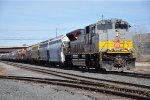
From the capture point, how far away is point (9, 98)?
11328 millimetres

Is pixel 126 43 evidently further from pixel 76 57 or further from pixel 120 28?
pixel 76 57

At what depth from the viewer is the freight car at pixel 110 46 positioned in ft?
73.0

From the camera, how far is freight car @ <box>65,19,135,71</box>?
22250 mm

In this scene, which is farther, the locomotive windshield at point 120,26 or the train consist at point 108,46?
the locomotive windshield at point 120,26

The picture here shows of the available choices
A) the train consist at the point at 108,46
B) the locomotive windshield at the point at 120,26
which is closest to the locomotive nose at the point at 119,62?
the train consist at the point at 108,46

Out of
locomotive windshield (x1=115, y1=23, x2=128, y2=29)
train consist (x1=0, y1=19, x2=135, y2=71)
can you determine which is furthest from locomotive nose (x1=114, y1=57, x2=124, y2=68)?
locomotive windshield (x1=115, y1=23, x2=128, y2=29)

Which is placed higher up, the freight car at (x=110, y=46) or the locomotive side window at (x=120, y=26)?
the locomotive side window at (x=120, y=26)

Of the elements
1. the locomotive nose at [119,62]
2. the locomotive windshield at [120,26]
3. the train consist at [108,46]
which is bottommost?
the locomotive nose at [119,62]

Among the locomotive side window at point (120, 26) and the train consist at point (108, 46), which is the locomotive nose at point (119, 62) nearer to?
the train consist at point (108, 46)

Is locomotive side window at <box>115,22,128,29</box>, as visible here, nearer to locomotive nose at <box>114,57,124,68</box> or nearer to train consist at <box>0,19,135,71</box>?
train consist at <box>0,19,135,71</box>

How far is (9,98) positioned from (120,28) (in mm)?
13628

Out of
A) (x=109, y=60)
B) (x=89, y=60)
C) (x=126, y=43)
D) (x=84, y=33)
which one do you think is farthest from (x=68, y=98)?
(x=84, y=33)

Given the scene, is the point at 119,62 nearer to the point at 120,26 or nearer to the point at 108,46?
the point at 108,46

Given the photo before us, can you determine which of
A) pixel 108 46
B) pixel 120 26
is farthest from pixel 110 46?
pixel 120 26
